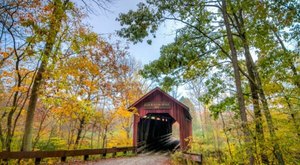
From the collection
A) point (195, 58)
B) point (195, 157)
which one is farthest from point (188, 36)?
point (195, 157)

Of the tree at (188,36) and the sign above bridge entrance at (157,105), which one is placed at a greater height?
the tree at (188,36)

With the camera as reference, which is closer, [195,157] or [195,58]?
[195,157]

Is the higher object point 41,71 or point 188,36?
point 188,36

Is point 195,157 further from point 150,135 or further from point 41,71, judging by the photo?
point 150,135

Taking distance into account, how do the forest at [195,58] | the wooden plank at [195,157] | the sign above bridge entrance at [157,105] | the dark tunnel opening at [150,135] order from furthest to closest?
the dark tunnel opening at [150,135] < the sign above bridge entrance at [157,105] < the wooden plank at [195,157] < the forest at [195,58]

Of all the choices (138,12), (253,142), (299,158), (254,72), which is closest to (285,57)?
(254,72)

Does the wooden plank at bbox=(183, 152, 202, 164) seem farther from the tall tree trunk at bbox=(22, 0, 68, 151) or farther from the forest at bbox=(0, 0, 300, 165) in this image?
the tall tree trunk at bbox=(22, 0, 68, 151)

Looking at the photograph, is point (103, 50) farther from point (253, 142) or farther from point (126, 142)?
point (253, 142)

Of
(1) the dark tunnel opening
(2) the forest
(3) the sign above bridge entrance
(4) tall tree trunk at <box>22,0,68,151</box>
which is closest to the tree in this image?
(2) the forest

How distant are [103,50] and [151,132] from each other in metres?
8.44

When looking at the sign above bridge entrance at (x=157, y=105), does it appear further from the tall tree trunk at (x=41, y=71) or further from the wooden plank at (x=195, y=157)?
the tall tree trunk at (x=41, y=71)

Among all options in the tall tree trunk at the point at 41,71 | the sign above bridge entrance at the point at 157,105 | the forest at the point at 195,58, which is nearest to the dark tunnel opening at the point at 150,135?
the sign above bridge entrance at the point at 157,105

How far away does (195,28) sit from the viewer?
732 centimetres

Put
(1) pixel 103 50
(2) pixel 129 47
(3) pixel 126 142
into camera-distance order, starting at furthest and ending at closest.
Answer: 1. (3) pixel 126 142
2. (2) pixel 129 47
3. (1) pixel 103 50
